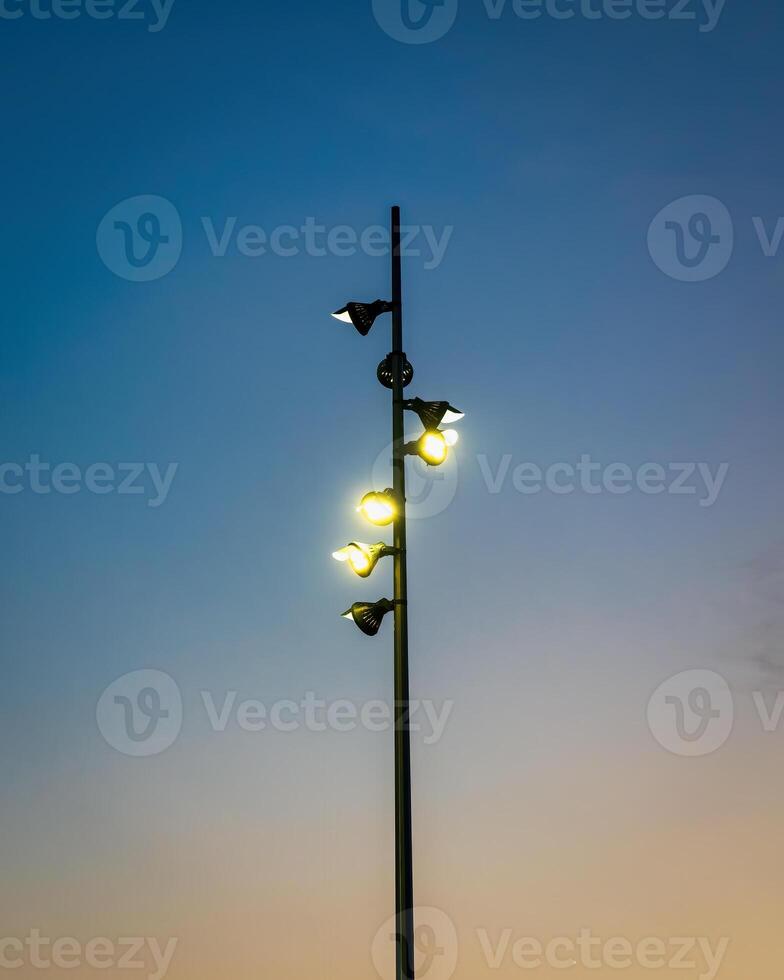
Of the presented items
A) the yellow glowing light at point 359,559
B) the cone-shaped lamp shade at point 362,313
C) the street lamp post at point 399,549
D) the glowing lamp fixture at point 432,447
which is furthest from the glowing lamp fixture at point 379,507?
the cone-shaped lamp shade at point 362,313

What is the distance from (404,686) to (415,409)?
2.53m

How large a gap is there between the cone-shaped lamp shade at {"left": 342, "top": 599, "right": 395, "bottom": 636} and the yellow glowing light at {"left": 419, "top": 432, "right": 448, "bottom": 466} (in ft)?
4.30

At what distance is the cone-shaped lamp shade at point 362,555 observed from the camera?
8.69 m

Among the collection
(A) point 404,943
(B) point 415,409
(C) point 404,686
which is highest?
(B) point 415,409

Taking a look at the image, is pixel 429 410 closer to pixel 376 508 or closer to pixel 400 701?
pixel 376 508

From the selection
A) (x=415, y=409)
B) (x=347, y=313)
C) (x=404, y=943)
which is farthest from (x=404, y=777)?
(x=347, y=313)

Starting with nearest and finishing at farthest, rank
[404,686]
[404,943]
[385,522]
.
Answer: [404,943] < [404,686] < [385,522]

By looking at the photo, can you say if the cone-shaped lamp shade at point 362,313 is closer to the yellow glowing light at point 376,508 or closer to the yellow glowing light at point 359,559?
the yellow glowing light at point 376,508

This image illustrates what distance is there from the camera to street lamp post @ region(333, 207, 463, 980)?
782cm

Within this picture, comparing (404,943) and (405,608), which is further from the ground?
(405,608)

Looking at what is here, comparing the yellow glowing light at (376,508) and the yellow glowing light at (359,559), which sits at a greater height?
the yellow glowing light at (376,508)

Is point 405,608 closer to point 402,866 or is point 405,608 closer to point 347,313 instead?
point 402,866

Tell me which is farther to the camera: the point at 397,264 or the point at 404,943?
the point at 397,264

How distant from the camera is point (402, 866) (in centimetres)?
785
